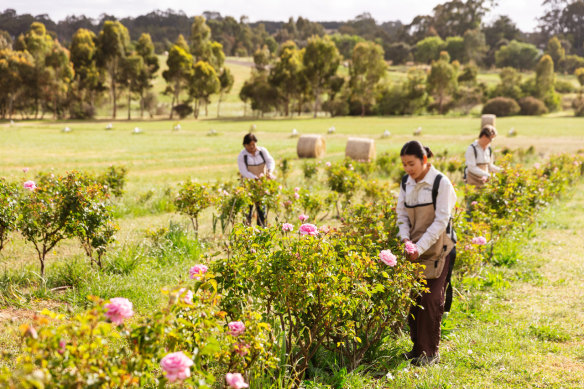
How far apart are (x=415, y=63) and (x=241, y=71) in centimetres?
4543

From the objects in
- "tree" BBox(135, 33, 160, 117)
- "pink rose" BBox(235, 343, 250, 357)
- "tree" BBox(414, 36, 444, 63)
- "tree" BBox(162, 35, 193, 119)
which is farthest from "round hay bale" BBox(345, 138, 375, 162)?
"tree" BBox(414, 36, 444, 63)

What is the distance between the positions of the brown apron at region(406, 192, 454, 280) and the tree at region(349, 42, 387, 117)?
54960mm

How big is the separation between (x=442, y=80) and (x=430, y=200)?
2339 inches

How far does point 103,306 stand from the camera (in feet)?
7.57

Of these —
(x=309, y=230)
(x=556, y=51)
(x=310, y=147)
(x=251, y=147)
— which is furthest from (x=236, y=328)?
(x=556, y=51)

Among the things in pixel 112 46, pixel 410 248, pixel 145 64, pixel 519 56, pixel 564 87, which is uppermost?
pixel 519 56

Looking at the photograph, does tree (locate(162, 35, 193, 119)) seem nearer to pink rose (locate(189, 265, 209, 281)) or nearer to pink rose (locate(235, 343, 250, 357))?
pink rose (locate(189, 265, 209, 281))

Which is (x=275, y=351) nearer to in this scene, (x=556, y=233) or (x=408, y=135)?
(x=556, y=233)

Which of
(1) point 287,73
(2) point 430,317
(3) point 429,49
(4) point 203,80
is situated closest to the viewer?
(2) point 430,317

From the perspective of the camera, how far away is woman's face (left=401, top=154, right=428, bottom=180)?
4.08 meters

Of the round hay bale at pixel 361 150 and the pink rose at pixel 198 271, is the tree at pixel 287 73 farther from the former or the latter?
the pink rose at pixel 198 271

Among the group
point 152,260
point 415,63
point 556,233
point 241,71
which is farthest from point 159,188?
point 415,63

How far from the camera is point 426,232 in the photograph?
13.6ft

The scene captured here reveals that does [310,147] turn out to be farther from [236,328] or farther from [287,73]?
[287,73]
